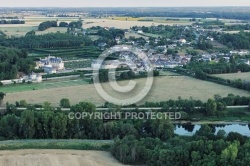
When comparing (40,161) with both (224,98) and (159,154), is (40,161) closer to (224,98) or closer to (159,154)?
(159,154)

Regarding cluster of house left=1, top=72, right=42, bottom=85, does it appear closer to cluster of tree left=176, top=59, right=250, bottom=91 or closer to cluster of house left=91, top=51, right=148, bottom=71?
cluster of house left=91, top=51, right=148, bottom=71

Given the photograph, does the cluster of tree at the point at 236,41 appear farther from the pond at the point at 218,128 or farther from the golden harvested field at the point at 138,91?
the pond at the point at 218,128

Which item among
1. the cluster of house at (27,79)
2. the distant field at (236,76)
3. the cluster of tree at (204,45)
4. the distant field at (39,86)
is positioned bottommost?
the distant field at (39,86)

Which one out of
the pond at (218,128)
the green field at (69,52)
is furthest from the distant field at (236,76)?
the green field at (69,52)

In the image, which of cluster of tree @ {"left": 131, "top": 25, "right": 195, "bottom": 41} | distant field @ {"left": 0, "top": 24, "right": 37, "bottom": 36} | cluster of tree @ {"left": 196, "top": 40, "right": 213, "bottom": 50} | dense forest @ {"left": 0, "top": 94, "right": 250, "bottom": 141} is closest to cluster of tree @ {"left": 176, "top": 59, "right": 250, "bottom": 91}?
cluster of tree @ {"left": 196, "top": 40, "right": 213, "bottom": 50}

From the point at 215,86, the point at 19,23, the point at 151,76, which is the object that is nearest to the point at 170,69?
the point at 151,76

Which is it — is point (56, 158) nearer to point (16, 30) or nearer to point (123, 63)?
point (123, 63)
